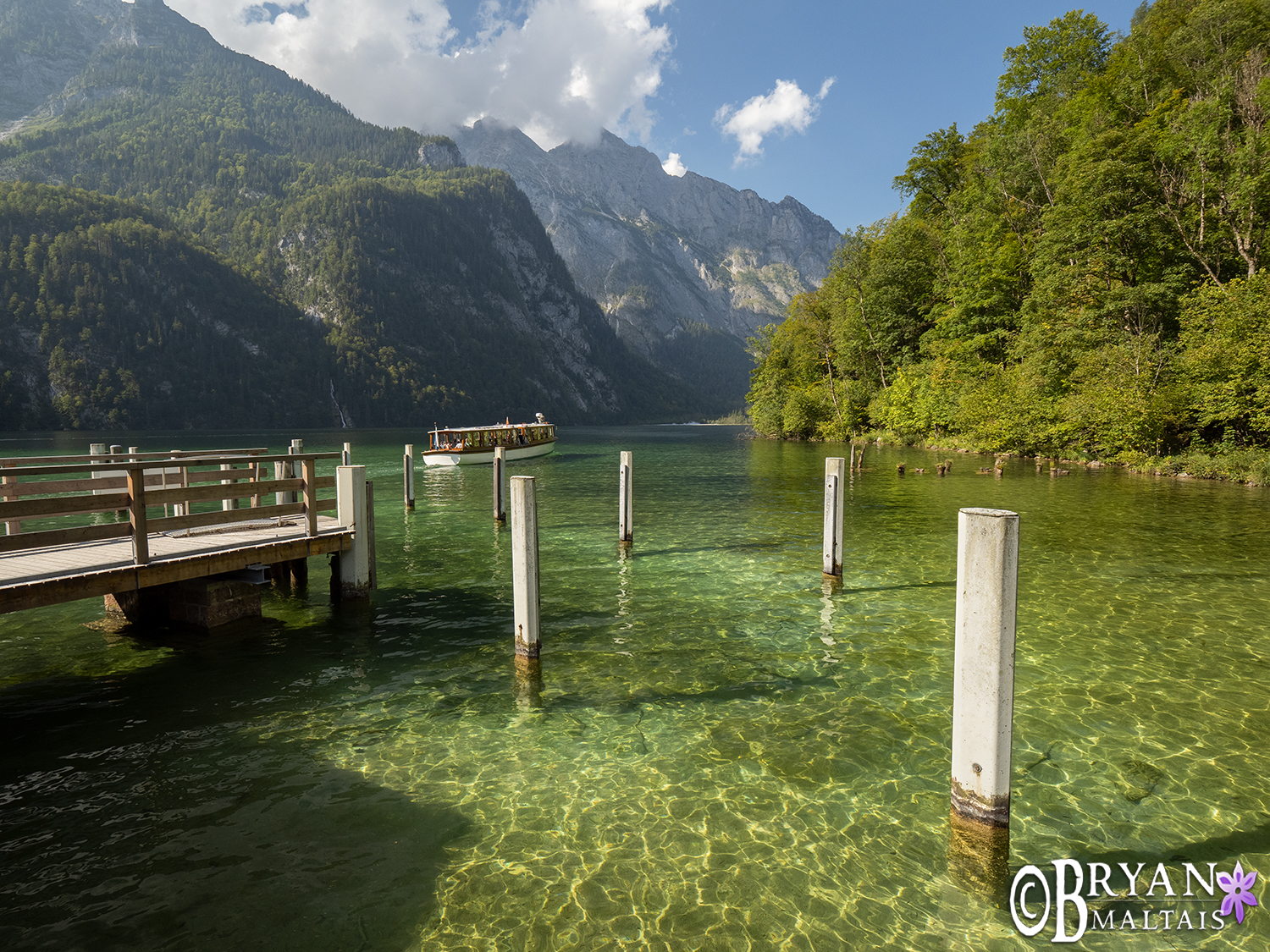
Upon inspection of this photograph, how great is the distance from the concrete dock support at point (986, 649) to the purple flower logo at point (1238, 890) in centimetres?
138

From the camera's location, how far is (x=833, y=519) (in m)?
12.9

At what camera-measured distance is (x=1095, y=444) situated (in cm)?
3559

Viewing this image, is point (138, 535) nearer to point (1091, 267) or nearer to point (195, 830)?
point (195, 830)

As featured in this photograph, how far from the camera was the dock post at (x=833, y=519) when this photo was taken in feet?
40.2

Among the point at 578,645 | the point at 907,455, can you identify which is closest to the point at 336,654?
the point at 578,645

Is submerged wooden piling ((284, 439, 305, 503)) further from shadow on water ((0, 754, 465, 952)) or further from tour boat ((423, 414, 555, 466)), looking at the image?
tour boat ((423, 414, 555, 466))

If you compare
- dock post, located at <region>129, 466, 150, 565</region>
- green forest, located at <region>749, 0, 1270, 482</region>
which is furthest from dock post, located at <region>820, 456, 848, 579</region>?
green forest, located at <region>749, 0, 1270, 482</region>

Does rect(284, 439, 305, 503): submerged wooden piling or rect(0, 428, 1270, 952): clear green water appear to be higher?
rect(284, 439, 305, 503): submerged wooden piling

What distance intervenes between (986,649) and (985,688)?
28cm

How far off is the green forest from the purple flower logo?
102ft

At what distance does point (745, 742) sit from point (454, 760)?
2.89m

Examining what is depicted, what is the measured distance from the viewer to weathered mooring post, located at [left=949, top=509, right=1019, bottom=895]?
4.29 meters

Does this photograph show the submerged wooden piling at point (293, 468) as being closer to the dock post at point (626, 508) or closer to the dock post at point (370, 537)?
the dock post at point (370, 537)

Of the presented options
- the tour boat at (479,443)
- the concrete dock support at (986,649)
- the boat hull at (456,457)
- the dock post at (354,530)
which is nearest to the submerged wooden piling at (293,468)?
the dock post at (354,530)
